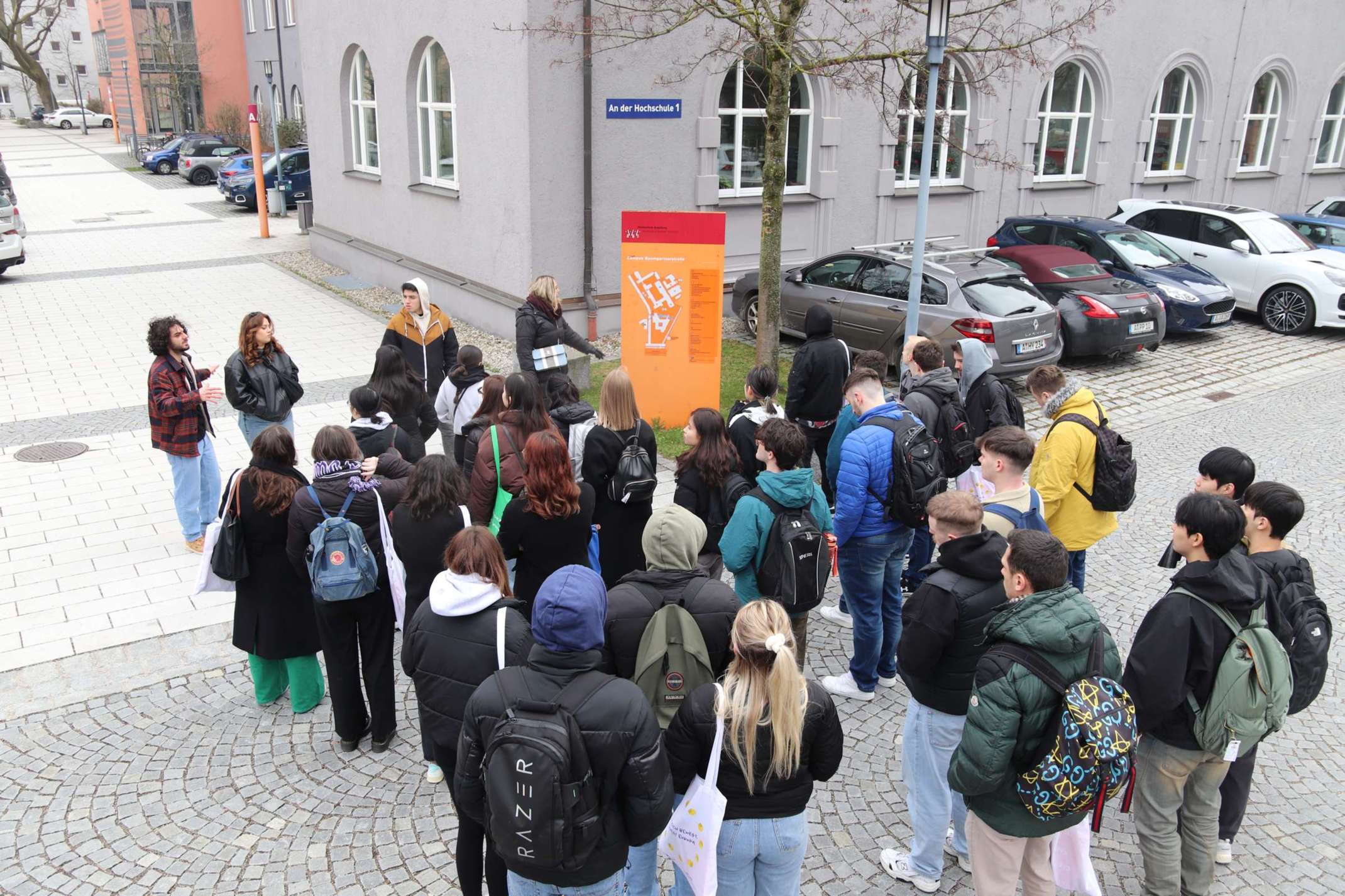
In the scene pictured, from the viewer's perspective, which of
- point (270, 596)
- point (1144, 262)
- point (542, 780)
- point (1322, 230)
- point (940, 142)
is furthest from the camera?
point (940, 142)

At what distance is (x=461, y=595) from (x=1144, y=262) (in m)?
14.0

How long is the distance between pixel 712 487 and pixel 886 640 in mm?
1449

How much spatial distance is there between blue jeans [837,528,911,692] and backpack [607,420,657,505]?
115 centimetres

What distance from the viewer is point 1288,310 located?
15.2m

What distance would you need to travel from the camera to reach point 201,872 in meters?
4.32

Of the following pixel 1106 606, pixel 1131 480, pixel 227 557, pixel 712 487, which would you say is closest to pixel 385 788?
pixel 227 557

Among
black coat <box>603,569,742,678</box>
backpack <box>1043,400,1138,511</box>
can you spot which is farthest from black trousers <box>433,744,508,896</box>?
backpack <box>1043,400,1138,511</box>

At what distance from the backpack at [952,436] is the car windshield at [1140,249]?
→ 31.7 ft

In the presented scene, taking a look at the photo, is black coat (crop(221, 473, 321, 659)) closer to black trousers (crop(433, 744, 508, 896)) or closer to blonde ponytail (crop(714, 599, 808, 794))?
black trousers (crop(433, 744, 508, 896))

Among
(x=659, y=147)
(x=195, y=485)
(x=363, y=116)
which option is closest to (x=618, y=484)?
(x=195, y=485)

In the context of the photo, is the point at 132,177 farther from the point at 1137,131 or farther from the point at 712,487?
the point at 712,487

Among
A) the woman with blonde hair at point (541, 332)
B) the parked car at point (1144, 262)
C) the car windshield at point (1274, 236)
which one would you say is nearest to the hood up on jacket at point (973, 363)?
the woman with blonde hair at point (541, 332)

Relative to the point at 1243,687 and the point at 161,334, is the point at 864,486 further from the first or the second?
the point at 161,334

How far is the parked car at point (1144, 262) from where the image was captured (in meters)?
14.3
